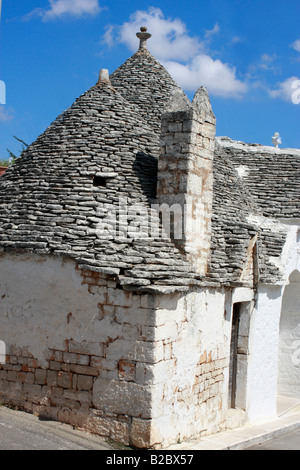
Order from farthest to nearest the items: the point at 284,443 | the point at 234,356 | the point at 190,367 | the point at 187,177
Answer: the point at 234,356, the point at 284,443, the point at 187,177, the point at 190,367

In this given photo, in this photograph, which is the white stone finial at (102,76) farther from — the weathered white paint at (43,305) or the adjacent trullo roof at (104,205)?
the weathered white paint at (43,305)

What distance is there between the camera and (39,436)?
7.25 meters

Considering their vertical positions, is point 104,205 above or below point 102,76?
below

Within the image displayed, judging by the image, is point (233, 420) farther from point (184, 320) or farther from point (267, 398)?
point (184, 320)

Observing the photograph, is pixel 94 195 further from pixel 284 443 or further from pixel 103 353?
pixel 284 443

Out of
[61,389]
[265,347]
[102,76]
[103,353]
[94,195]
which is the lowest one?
[61,389]

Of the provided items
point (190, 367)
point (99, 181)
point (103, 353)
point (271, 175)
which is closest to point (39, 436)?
point (103, 353)

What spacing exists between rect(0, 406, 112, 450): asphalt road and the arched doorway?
6861mm

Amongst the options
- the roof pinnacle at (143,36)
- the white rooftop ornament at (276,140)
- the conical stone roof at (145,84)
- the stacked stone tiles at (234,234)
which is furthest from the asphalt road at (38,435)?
the white rooftop ornament at (276,140)

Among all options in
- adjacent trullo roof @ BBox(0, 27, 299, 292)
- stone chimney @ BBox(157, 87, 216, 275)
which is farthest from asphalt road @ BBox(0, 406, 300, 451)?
stone chimney @ BBox(157, 87, 216, 275)

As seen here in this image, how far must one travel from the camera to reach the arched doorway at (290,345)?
42.8 feet

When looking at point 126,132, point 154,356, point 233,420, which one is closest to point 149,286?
point 154,356

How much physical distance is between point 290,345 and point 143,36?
25.4 ft
